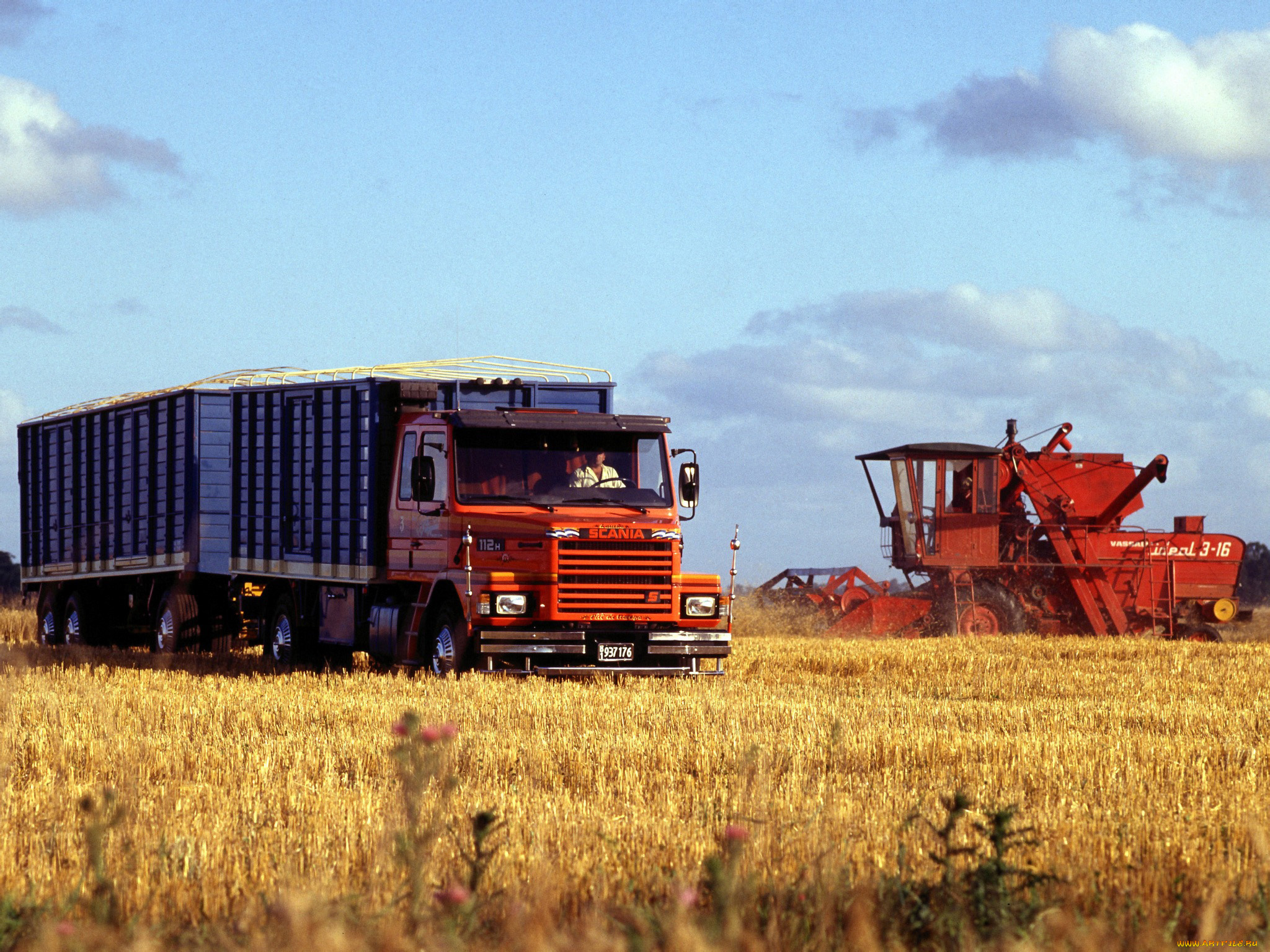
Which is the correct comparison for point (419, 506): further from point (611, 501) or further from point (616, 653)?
point (616, 653)

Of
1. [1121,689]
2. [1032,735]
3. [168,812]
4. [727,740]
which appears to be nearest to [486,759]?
[727,740]

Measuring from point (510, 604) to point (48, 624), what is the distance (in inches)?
479

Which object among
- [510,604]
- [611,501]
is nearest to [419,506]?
[510,604]

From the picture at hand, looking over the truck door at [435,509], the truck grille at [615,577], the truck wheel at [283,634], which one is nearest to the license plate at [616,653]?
the truck grille at [615,577]

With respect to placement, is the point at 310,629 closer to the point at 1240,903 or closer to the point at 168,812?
the point at 168,812

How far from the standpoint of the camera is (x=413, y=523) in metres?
16.1

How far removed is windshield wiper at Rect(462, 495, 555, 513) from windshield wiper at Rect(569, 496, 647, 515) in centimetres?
31

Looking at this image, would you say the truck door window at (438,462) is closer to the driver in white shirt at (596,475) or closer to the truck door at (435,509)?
the truck door at (435,509)

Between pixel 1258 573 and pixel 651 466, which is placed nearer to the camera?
pixel 651 466

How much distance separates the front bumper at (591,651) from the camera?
14914 millimetres

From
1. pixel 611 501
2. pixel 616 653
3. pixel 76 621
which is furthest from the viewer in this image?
pixel 76 621

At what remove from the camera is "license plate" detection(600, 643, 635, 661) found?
15.2 meters

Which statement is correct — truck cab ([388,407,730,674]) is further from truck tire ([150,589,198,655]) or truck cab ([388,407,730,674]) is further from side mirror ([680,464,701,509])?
truck tire ([150,589,198,655])

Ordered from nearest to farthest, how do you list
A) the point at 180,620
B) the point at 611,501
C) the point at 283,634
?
the point at 611,501 < the point at 283,634 < the point at 180,620
